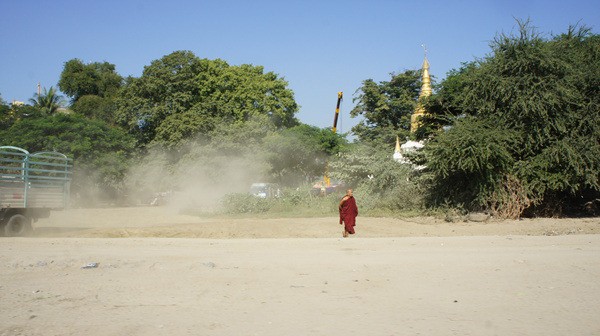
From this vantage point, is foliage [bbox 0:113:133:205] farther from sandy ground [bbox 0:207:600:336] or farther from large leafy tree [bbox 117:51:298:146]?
sandy ground [bbox 0:207:600:336]

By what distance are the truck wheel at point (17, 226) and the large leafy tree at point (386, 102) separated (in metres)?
47.2

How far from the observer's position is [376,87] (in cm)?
6488

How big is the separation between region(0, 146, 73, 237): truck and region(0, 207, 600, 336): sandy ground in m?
3.88

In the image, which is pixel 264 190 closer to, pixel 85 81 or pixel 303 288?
pixel 303 288

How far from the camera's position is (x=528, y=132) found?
22531 mm

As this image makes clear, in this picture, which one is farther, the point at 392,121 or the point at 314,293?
the point at 392,121

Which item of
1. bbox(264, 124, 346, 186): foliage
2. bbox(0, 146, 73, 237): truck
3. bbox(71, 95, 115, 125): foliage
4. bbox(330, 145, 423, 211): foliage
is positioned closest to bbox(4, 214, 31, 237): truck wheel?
bbox(0, 146, 73, 237): truck

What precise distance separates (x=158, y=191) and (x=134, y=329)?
44.1 meters

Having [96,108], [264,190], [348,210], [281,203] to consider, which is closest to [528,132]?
[348,210]

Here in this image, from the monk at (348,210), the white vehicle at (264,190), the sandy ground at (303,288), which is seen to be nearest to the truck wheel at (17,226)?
the sandy ground at (303,288)

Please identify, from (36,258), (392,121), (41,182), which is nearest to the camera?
(36,258)

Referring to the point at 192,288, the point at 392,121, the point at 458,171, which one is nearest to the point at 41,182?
the point at 192,288

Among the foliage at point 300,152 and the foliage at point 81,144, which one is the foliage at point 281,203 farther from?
the foliage at point 81,144

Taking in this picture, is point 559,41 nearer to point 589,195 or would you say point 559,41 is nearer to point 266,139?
point 589,195
